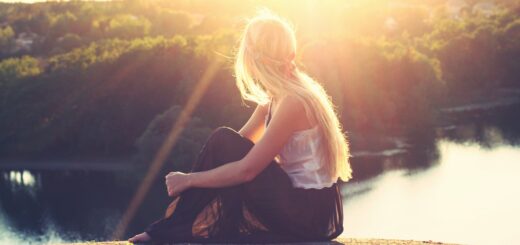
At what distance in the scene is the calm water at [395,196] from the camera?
2362cm

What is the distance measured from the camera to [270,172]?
15.6ft

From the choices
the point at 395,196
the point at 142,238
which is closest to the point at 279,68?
the point at 142,238

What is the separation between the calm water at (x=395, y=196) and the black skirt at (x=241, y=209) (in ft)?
56.1

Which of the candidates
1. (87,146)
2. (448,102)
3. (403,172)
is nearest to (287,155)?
(403,172)

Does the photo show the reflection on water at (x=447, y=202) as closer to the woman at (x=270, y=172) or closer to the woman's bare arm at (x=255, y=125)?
the woman's bare arm at (x=255, y=125)

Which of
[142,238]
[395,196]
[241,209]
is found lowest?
[395,196]

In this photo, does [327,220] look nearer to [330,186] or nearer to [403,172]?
[330,186]

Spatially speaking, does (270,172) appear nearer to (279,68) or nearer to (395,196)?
(279,68)

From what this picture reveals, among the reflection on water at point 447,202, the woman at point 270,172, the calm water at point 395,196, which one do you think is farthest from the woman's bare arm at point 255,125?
the reflection on water at point 447,202

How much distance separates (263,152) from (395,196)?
23646mm

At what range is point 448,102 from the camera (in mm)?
48000

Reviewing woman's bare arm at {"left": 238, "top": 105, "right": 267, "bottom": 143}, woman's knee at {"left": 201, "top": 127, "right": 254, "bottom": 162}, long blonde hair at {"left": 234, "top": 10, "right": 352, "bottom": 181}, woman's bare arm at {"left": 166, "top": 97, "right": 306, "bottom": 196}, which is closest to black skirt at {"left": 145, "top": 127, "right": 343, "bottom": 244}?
woman's knee at {"left": 201, "top": 127, "right": 254, "bottom": 162}

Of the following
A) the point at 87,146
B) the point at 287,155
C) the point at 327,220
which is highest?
the point at 287,155

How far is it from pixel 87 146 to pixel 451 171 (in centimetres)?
1814
